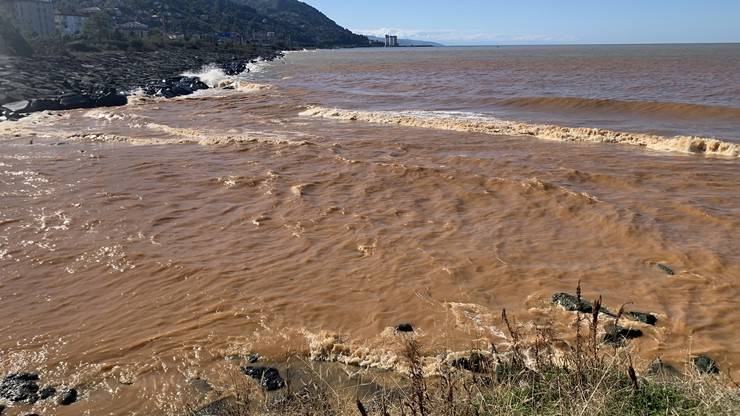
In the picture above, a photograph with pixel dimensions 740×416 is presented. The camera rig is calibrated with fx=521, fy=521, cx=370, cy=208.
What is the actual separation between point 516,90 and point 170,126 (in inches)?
890

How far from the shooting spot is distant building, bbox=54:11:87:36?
111 meters

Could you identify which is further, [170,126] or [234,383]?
[170,126]

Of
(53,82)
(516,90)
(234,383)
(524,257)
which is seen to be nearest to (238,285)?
(234,383)

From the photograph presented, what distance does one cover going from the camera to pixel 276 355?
18.8 feet

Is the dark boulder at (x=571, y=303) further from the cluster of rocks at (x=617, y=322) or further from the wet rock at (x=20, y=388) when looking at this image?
the wet rock at (x=20, y=388)

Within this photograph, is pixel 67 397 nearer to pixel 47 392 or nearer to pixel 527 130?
pixel 47 392

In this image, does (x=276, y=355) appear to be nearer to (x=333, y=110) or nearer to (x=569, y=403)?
(x=569, y=403)

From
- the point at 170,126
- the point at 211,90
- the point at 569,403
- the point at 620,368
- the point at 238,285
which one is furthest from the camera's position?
the point at 211,90

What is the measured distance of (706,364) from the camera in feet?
17.5

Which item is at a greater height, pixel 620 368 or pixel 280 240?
pixel 620 368

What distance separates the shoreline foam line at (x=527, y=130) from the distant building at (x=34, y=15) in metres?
87.0

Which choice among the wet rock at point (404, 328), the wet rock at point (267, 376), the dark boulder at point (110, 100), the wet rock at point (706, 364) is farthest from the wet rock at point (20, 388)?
the dark boulder at point (110, 100)

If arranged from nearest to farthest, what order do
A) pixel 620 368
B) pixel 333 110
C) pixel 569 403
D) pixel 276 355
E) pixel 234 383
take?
1. pixel 569 403
2. pixel 620 368
3. pixel 234 383
4. pixel 276 355
5. pixel 333 110

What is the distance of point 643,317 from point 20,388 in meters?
6.87
